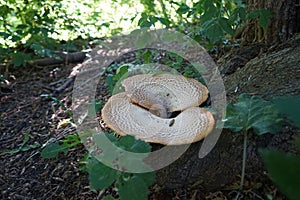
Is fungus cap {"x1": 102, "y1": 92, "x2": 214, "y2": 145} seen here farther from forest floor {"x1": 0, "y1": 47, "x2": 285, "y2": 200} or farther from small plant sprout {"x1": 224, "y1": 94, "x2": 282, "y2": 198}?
forest floor {"x1": 0, "y1": 47, "x2": 285, "y2": 200}

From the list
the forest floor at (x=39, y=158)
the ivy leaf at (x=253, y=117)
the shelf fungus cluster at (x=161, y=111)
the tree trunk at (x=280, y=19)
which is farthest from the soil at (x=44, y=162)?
the tree trunk at (x=280, y=19)

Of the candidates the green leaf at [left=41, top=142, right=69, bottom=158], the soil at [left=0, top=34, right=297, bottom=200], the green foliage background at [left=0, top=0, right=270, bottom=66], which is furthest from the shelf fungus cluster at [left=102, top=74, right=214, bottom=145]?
the green foliage background at [left=0, top=0, right=270, bottom=66]

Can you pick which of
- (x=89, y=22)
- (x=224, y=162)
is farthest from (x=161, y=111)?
(x=89, y=22)

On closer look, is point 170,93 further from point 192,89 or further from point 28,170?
point 28,170

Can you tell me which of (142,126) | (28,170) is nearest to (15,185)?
(28,170)

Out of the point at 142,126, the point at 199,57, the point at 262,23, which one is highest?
the point at 262,23

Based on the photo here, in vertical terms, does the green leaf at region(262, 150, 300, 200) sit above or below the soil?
above
